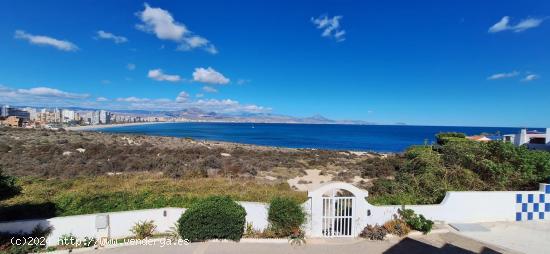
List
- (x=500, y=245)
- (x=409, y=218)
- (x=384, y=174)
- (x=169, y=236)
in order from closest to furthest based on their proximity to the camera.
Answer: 1. (x=500, y=245)
2. (x=169, y=236)
3. (x=409, y=218)
4. (x=384, y=174)

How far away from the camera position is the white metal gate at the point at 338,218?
7.51m

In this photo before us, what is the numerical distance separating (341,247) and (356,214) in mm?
1038

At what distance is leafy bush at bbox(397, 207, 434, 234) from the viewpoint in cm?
766

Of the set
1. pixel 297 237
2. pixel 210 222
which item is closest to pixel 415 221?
pixel 297 237

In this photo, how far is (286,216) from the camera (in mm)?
7371

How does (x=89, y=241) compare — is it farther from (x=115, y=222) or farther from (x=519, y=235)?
(x=519, y=235)

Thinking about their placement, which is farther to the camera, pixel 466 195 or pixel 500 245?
pixel 466 195

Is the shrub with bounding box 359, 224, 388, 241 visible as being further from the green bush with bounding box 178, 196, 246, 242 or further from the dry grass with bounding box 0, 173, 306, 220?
the green bush with bounding box 178, 196, 246, 242

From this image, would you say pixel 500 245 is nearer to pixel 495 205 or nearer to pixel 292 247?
pixel 495 205

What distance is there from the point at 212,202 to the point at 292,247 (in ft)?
7.35

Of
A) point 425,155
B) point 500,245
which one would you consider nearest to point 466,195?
point 500,245

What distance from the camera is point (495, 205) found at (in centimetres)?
838

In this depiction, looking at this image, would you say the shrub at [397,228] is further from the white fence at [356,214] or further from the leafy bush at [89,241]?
the leafy bush at [89,241]

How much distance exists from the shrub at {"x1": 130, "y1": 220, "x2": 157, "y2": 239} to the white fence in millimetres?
100
